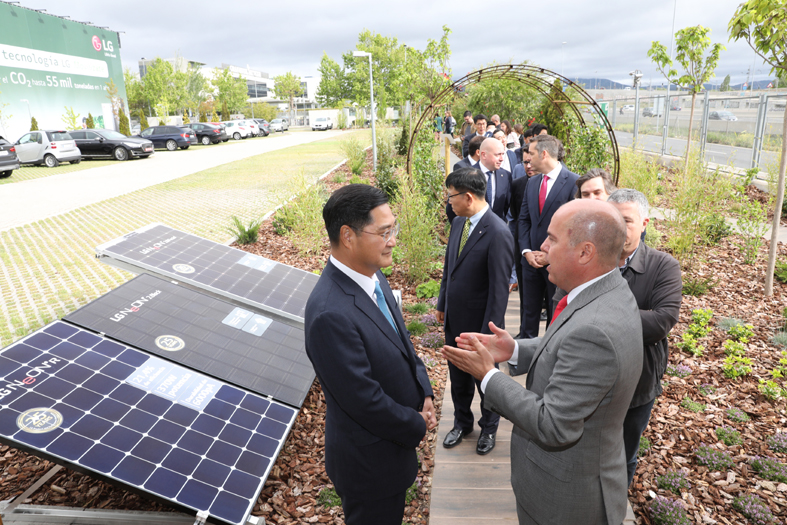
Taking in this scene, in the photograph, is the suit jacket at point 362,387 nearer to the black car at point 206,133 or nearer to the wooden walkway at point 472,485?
the wooden walkway at point 472,485

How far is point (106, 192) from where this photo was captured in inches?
599

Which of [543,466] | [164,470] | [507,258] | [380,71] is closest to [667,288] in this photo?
[507,258]

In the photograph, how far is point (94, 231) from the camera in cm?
1062

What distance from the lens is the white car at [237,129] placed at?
4066 centimetres

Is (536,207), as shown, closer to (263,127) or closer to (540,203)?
(540,203)

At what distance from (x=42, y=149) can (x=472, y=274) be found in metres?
25.1

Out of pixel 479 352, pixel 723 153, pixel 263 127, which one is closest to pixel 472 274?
pixel 479 352

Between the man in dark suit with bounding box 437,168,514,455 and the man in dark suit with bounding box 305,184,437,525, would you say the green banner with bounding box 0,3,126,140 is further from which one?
the man in dark suit with bounding box 305,184,437,525

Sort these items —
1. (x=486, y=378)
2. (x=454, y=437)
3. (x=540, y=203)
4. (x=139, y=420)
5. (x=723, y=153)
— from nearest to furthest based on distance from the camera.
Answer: (x=486, y=378) < (x=139, y=420) < (x=454, y=437) < (x=540, y=203) < (x=723, y=153)

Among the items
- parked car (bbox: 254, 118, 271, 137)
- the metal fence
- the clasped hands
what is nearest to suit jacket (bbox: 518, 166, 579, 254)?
the clasped hands

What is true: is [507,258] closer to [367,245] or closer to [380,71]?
[367,245]

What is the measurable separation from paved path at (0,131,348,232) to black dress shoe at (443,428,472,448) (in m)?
11.6

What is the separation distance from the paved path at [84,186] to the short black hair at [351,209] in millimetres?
12028

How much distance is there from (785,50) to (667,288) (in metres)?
4.85
